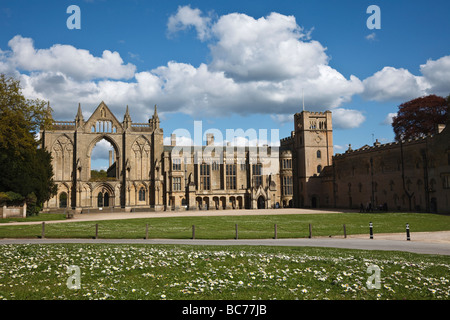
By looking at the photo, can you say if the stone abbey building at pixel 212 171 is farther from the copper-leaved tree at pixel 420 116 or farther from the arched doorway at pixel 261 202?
the copper-leaved tree at pixel 420 116

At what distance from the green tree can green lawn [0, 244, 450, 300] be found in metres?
27.3

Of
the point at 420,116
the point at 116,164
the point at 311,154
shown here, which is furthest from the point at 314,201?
the point at 116,164

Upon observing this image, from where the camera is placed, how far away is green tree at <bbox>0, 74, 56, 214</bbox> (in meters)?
38.5

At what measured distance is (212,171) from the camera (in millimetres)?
73625

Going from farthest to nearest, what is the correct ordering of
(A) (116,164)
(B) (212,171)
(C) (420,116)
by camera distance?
(B) (212,171)
(A) (116,164)
(C) (420,116)

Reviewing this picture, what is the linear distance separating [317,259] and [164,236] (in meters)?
13.6

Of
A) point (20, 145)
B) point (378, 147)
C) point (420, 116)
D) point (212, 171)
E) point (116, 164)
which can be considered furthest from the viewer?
point (212, 171)

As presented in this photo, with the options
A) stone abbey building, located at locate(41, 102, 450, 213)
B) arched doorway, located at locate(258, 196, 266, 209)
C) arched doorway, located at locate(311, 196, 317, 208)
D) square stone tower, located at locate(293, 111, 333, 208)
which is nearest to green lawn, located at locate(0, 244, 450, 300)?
stone abbey building, located at locate(41, 102, 450, 213)

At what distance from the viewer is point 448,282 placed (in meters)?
10.6

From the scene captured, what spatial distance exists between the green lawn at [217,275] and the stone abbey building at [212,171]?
46.1 meters

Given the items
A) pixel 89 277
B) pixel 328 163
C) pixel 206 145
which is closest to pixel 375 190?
pixel 328 163

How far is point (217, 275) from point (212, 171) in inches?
2448

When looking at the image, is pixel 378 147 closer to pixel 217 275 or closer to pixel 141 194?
pixel 141 194
